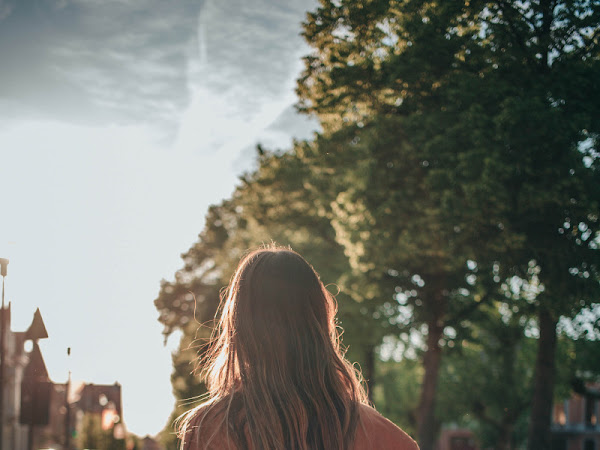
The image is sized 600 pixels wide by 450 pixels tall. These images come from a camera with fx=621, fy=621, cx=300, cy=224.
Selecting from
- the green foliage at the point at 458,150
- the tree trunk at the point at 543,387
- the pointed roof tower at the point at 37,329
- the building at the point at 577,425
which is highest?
the green foliage at the point at 458,150

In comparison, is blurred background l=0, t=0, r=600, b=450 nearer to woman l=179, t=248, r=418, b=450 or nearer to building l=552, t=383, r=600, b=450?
woman l=179, t=248, r=418, b=450

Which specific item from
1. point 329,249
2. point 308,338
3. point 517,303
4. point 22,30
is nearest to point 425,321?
point 517,303

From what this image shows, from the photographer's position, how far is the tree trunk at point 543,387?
521 inches

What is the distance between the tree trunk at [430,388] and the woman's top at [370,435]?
54.1 feet

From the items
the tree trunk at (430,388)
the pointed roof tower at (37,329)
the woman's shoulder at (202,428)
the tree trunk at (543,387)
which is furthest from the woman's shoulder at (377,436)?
the tree trunk at (430,388)

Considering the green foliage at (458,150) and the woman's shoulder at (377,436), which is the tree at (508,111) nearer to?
the green foliage at (458,150)

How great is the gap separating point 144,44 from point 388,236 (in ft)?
22.4

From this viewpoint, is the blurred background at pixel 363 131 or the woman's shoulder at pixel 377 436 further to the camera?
the blurred background at pixel 363 131

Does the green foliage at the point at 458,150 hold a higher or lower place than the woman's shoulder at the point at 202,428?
higher

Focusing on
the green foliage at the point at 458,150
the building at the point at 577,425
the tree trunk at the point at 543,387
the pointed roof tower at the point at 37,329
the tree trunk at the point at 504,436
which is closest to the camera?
the pointed roof tower at the point at 37,329

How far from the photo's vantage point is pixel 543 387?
13.4 meters

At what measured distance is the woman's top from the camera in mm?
2223

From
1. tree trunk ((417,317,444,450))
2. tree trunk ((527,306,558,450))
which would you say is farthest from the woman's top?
tree trunk ((417,317,444,450))

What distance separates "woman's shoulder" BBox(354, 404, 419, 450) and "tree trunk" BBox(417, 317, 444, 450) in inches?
649
